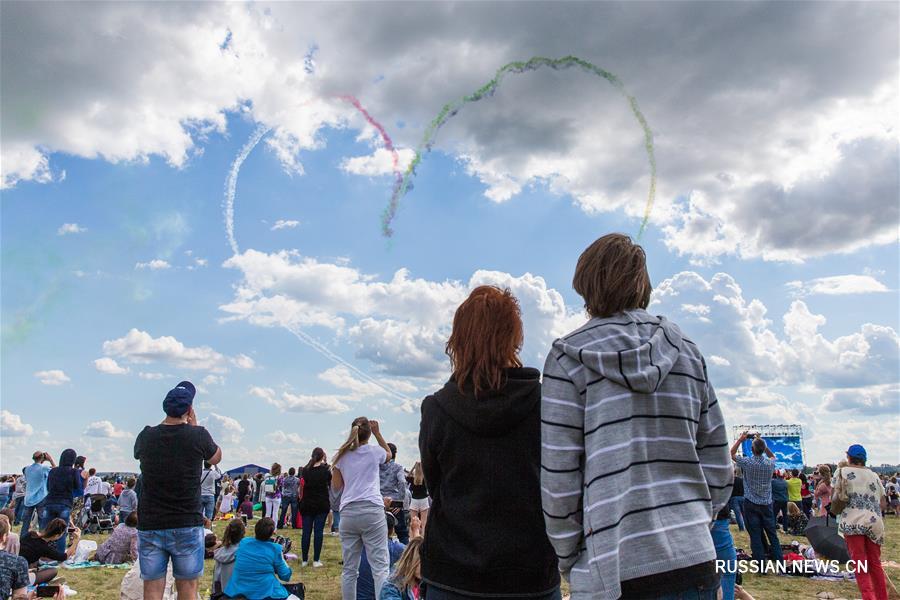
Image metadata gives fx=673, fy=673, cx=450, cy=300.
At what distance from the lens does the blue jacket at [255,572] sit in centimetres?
666

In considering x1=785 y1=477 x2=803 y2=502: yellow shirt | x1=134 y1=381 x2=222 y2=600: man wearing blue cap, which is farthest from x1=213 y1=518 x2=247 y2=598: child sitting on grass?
x1=785 y1=477 x2=803 y2=502: yellow shirt

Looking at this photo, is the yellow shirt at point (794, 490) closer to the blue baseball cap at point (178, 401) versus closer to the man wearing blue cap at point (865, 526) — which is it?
the man wearing blue cap at point (865, 526)

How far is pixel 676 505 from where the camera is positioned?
6.98ft

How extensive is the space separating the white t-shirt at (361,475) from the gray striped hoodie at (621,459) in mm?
4670

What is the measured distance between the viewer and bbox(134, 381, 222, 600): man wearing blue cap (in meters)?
5.07

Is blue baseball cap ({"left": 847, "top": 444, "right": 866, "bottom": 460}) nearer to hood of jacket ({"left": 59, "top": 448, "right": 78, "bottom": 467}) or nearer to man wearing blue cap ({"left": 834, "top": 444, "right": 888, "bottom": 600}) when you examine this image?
man wearing blue cap ({"left": 834, "top": 444, "right": 888, "bottom": 600})

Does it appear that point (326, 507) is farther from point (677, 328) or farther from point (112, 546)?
point (677, 328)

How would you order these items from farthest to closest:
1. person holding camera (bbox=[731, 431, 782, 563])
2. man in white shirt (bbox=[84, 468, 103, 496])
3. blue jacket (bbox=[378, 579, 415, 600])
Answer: man in white shirt (bbox=[84, 468, 103, 496]) < person holding camera (bbox=[731, 431, 782, 563]) < blue jacket (bbox=[378, 579, 415, 600])

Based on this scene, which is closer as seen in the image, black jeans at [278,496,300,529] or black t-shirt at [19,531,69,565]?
black t-shirt at [19,531,69,565]

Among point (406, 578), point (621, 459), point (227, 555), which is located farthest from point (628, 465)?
point (227, 555)

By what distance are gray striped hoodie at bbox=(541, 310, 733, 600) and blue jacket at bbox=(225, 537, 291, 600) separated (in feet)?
17.7

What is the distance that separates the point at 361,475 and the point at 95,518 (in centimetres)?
1665

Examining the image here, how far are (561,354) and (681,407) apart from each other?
0.43m

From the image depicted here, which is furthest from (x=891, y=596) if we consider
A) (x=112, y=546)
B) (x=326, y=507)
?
(x=112, y=546)
